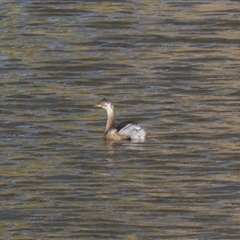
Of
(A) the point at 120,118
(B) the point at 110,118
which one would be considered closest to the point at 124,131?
(B) the point at 110,118

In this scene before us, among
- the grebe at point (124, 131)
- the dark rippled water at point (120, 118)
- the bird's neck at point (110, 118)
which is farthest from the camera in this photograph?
the bird's neck at point (110, 118)

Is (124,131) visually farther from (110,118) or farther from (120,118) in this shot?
(120,118)

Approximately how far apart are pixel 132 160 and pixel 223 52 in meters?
5.71

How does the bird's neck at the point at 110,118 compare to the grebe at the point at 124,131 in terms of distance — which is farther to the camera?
the bird's neck at the point at 110,118

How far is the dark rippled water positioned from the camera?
1032cm

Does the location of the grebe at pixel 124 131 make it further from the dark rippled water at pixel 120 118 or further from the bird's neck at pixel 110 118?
the dark rippled water at pixel 120 118

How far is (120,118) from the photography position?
588 inches

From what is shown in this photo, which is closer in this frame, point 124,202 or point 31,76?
point 124,202

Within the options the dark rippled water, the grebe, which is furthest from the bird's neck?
the dark rippled water

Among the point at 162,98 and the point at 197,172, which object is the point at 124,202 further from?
the point at 162,98

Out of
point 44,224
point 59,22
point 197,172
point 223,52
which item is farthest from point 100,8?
point 44,224

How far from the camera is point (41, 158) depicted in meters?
12.5

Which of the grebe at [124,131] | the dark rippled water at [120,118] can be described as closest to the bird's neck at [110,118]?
the grebe at [124,131]

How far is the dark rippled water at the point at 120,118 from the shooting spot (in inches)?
406
